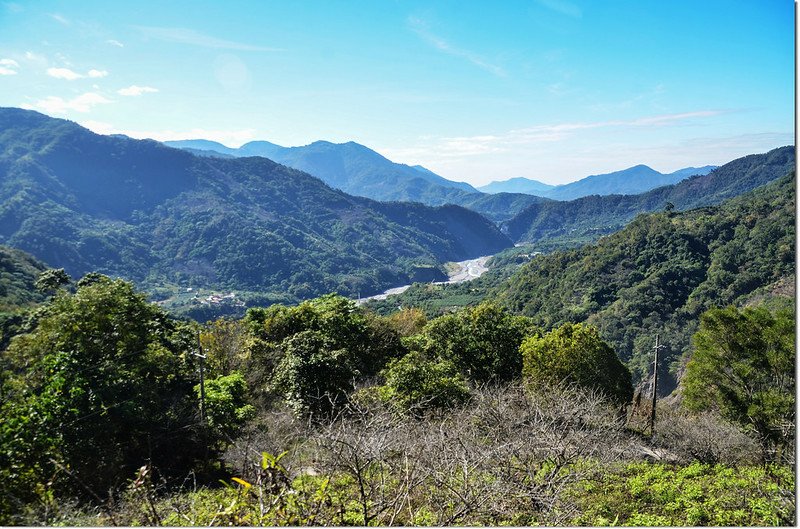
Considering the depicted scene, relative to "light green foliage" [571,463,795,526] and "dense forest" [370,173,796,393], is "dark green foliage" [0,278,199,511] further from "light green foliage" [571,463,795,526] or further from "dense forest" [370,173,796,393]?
"dense forest" [370,173,796,393]

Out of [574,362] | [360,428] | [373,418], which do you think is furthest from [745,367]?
[373,418]

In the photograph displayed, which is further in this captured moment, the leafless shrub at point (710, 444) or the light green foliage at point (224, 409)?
the light green foliage at point (224, 409)

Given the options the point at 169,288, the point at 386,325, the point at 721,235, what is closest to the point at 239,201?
the point at 169,288

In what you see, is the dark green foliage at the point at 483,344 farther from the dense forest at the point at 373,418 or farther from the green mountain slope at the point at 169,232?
the green mountain slope at the point at 169,232

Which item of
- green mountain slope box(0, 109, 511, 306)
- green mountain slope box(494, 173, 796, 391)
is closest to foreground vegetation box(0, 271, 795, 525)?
green mountain slope box(494, 173, 796, 391)

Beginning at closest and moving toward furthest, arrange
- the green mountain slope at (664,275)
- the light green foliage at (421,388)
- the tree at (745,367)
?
the light green foliage at (421,388)
the tree at (745,367)
the green mountain slope at (664,275)

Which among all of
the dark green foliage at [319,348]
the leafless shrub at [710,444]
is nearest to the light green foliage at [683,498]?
the leafless shrub at [710,444]

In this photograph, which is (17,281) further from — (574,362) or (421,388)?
(574,362)

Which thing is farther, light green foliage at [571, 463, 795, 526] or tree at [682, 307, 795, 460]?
tree at [682, 307, 795, 460]

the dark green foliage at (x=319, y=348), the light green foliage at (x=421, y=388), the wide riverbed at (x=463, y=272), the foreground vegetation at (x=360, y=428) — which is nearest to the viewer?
the foreground vegetation at (x=360, y=428)
